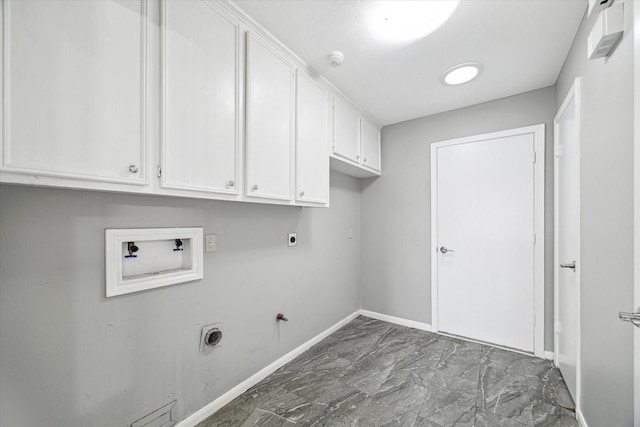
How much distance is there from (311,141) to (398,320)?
2406mm

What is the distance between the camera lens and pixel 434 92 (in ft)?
8.09

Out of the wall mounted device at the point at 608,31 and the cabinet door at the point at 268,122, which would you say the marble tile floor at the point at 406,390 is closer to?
the cabinet door at the point at 268,122

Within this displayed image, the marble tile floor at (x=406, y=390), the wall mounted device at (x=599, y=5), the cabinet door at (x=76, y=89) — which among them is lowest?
the marble tile floor at (x=406, y=390)

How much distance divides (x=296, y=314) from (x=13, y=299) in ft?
5.93

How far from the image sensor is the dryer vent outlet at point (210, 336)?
165 centimetres

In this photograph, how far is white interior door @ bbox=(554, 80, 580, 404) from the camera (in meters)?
1.68

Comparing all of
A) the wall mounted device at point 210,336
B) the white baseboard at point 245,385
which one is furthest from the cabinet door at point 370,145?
the wall mounted device at point 210,336

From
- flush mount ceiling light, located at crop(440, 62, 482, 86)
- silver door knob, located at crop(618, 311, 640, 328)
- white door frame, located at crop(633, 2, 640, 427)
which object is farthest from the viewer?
flush mount ceiling light, located at crop(440, 62, 482, 86)

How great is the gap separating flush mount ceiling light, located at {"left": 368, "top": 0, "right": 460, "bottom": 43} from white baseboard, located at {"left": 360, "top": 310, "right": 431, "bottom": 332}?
2.84 metres

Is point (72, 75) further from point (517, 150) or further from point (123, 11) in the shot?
point (517, 150)

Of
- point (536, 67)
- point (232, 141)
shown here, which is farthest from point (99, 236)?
point (536, 67)

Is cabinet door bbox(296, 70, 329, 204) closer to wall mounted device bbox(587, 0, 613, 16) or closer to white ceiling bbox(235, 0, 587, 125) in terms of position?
white ceiling bbox(235, 0, 587, 125)

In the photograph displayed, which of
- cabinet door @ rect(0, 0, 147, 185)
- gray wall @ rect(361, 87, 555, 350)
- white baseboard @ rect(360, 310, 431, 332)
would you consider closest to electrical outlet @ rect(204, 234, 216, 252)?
cabinet door @ rect(0, 0, 147, 185)

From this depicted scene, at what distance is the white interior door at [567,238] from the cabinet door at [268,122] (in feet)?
6.20
